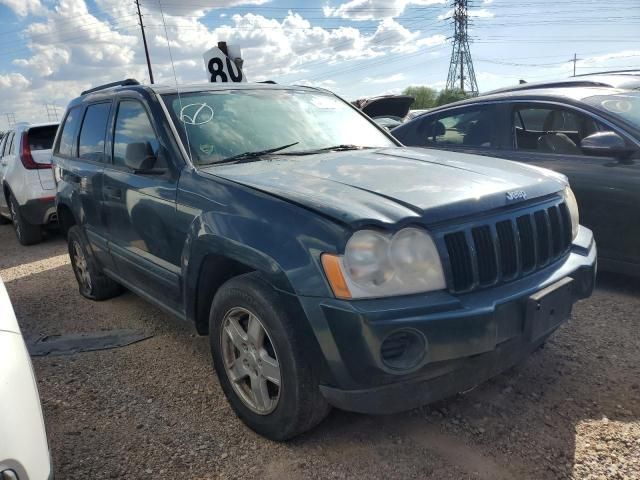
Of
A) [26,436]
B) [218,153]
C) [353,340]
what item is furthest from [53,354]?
[353,340]

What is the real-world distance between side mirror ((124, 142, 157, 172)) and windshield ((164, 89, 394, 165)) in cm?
23

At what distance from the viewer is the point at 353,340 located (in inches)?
81.8

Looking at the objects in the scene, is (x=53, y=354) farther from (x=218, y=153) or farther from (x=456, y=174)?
(x=456, y=174)

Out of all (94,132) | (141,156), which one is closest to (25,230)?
(94,132)

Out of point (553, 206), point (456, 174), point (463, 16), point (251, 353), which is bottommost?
point (251, 353)

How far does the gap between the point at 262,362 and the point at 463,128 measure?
3.54 metres

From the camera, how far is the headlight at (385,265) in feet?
6.93

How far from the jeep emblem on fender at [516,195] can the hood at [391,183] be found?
2cm

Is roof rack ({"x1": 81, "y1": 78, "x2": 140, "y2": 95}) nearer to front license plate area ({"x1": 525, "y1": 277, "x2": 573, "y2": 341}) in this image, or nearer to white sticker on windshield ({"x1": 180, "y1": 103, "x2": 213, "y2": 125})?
white sticker on windshield ({"x1": 180, "y1": 103, "x2": 213, "y2": 125})

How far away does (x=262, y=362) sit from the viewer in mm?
2521

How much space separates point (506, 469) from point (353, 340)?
3.07 ft

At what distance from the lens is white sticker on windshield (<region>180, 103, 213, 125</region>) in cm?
325

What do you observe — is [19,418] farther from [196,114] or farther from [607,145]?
[607,145]

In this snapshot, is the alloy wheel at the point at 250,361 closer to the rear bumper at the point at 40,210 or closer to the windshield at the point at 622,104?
the windshield at the point at 622,104
